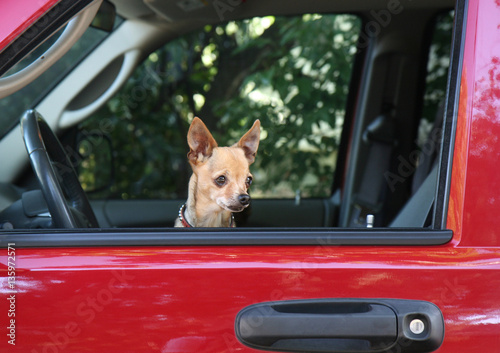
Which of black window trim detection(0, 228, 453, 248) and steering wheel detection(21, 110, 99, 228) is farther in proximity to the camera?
steering wheel detection(21, 110, 99, 228)

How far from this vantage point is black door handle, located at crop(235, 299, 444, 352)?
4.43 feet

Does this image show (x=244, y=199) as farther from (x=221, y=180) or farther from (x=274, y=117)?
(x=274, y=117)

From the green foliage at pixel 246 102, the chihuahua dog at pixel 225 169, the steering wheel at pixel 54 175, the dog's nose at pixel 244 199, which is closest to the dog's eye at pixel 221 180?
the chihuahua dog at pixel 225 169

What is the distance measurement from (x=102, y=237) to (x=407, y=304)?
74 cm

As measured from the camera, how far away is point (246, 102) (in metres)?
4.75

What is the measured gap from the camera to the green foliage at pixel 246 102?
4355 millimetres

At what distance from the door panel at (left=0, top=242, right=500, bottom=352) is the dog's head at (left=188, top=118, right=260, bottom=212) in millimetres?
890

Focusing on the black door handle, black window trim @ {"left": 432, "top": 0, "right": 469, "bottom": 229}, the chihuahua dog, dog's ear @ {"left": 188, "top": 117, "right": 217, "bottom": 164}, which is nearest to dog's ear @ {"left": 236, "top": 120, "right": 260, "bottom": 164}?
the chihuahua dog

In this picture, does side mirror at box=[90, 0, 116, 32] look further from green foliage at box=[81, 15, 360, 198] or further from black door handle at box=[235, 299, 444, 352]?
black door handle at box=[235, 299, 444, 352]

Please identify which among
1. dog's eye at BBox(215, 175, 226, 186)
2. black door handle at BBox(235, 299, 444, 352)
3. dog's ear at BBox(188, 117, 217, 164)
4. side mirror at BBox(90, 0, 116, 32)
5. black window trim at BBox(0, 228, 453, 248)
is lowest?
black door handle at BBox(235, 299, 444, 352)

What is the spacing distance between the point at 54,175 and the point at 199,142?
0.58 metres

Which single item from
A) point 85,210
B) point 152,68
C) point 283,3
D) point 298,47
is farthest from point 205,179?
point 152,68

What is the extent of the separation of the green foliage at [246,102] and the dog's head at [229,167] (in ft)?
5.64

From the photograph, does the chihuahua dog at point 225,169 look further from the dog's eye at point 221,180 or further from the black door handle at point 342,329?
the black door handle at point 342,329
